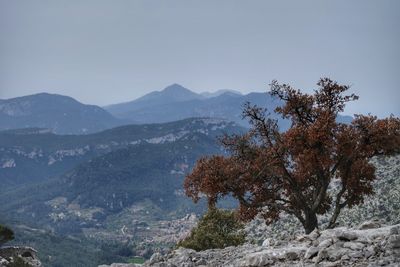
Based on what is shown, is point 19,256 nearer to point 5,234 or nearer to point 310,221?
point 5,234

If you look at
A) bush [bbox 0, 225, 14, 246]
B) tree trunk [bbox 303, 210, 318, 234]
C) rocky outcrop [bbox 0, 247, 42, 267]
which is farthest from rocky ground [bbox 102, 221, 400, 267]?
bush [bbox 0, 225, 14, 246]

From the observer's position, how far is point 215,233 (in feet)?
208

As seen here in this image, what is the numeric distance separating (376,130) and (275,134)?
5.71 metres

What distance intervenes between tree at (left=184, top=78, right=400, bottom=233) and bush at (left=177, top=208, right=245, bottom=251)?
3276 cm

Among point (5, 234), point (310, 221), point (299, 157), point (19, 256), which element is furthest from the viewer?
point (5, 234)

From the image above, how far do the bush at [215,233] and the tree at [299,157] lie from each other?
107ft

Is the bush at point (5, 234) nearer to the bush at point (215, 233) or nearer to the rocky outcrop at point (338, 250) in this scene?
the bush at point (215, 233)

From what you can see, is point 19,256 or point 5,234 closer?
point 19,256

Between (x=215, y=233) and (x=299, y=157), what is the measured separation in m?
40.3

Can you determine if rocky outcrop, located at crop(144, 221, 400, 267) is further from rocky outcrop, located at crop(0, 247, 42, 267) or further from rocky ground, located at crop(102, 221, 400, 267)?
rocky outcrop, located at crop(0, 247, 42, 267)

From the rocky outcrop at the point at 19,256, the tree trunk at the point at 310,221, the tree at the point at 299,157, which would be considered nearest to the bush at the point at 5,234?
the rocky outcrop at the point at 19,256

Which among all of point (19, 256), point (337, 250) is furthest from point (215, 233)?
point (337, 250)

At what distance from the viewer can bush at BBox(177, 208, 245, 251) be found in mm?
61656

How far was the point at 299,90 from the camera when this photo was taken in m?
27.5
